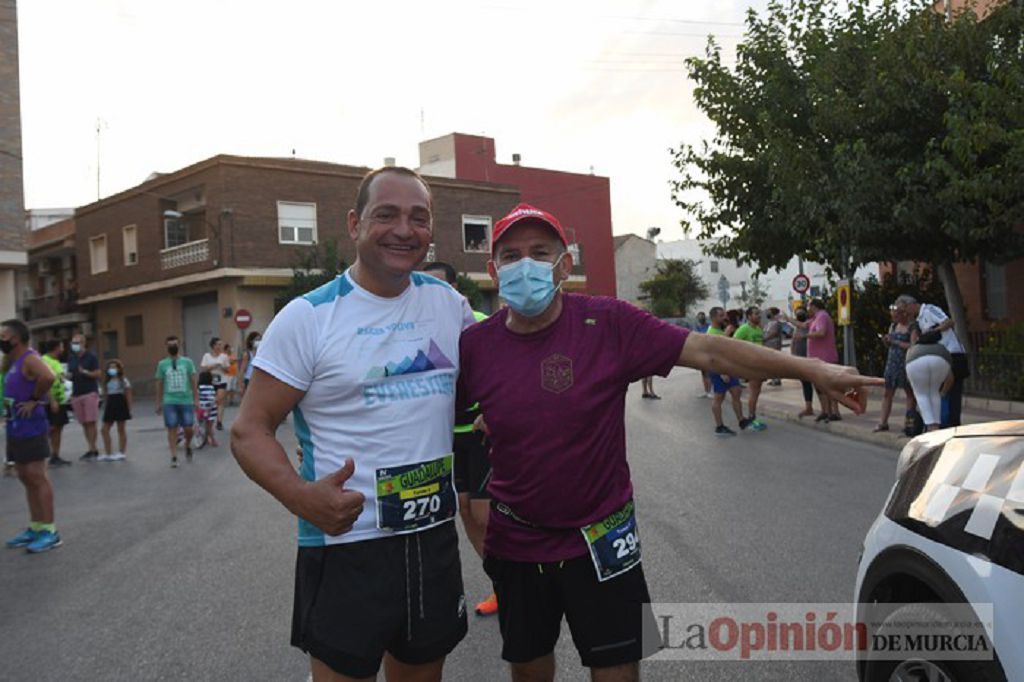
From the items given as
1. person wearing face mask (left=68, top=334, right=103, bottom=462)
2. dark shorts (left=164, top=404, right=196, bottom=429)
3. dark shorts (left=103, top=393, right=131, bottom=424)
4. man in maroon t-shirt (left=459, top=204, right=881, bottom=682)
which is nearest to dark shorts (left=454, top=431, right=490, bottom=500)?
man in maroon t-shirt (left=459, top=204, right=881, bottom=682)

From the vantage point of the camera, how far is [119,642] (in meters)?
4.41

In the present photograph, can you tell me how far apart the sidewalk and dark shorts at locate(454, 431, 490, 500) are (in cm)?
617

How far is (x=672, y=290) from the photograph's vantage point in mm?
53250

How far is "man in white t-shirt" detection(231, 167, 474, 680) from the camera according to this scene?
2.28 metres

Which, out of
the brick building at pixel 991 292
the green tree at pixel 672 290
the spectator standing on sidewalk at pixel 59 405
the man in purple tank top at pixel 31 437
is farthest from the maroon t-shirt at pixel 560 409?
the green tree at pixel 672 290

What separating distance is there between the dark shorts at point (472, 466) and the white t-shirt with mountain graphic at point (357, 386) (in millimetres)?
2025

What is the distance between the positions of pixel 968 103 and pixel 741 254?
7129 mm

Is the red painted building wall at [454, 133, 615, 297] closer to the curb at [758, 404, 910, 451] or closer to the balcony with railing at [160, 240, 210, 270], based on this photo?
the balcony with railing at [160, 240, 210, 270]

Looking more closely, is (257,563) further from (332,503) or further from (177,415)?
(177,415)

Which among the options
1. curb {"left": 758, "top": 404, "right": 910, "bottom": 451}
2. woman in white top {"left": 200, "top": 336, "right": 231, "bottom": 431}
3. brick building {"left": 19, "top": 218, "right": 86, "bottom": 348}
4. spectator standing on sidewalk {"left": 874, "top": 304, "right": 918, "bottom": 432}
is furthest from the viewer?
brick building {"left": 19, "top": 218, "right": 86, "bottom": 348}

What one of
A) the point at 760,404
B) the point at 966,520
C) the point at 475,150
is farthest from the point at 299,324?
the point at 475,150

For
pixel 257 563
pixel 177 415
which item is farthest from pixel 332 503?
pixel 177 415

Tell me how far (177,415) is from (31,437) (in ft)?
16.0

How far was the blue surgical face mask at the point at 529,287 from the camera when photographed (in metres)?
2.63
